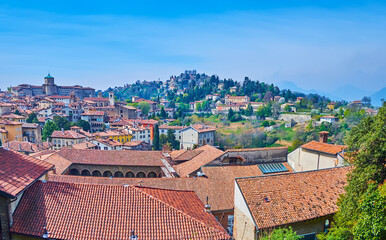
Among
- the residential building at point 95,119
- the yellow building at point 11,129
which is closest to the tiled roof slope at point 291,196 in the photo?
the yellow building at point 11,129

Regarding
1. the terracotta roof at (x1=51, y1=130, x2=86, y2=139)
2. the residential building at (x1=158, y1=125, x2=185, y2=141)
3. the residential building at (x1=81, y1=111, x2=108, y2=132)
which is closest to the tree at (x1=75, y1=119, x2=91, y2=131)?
the residential building at (x1=81, y1=111, x2=108, y2=132)

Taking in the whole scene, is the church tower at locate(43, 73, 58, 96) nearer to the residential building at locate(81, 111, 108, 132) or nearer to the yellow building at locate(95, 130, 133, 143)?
the residential building at locate(81, 111, 108, 132)

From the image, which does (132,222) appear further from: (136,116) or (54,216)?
(136,116)

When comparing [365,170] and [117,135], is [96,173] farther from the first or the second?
[117,135]

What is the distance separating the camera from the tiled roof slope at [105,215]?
10273 mm

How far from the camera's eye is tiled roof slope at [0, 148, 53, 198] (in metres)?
10.5

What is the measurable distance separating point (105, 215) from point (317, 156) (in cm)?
2002

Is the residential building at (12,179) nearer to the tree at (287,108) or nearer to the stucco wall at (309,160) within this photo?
the stucco wall at (309,160)

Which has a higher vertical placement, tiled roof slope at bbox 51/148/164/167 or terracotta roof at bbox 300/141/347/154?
terracotta roof at bbox 300/141/347/154

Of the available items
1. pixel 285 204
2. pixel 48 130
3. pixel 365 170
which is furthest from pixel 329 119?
pixel 48 130

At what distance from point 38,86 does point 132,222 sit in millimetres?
147735

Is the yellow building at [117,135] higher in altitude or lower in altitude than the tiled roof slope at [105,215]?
lower

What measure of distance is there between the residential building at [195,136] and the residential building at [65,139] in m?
→ 26.8

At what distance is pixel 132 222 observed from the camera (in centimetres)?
1073
